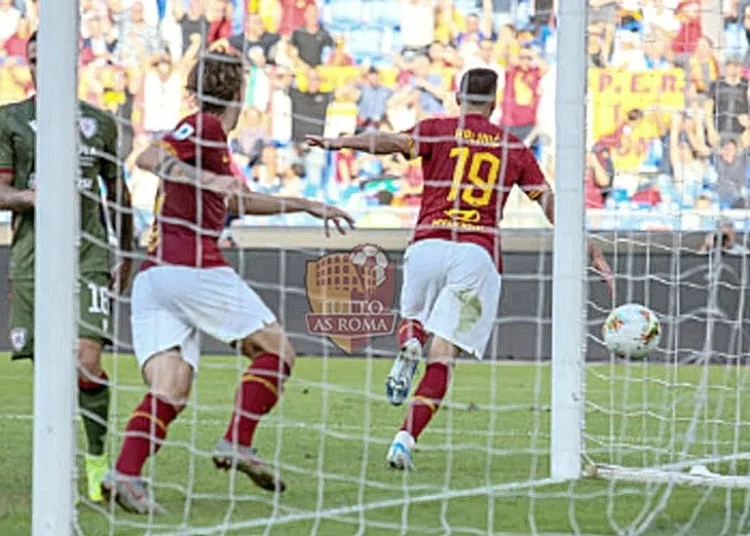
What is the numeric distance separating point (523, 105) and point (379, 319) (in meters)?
1.83

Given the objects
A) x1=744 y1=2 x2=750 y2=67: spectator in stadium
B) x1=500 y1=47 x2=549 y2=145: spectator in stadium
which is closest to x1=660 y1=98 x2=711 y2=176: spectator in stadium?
x1=744 y1=2 x2=750 y2=67: spectator in stadium

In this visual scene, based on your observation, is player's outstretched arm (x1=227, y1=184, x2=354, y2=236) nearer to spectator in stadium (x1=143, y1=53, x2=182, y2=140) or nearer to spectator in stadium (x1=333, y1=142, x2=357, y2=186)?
spectator in stadium (x1=143, y1=53, x2=182, y2=140)

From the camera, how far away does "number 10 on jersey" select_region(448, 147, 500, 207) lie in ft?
26.9

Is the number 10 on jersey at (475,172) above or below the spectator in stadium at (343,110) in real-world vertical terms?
below

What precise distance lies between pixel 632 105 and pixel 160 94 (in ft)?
9.15

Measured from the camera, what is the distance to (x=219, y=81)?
21.2 feet

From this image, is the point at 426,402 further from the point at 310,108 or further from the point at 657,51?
the point at 310,108

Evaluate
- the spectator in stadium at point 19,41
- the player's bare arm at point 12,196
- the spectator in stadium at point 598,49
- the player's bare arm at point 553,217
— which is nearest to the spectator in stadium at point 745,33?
the spectator in stadium at point 598,49

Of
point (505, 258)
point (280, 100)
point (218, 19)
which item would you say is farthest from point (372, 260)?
point (218, 19)

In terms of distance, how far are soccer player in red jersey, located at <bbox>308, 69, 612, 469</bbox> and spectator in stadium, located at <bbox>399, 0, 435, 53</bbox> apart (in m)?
3.78

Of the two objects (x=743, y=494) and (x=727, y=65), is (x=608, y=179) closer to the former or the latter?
(x=727, y=65)

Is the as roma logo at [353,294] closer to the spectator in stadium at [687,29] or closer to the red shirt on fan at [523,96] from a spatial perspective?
the red shirt on fan at [523,96]

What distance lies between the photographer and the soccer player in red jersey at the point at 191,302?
249 inches

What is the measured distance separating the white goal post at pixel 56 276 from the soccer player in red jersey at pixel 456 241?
2895 millimetres
